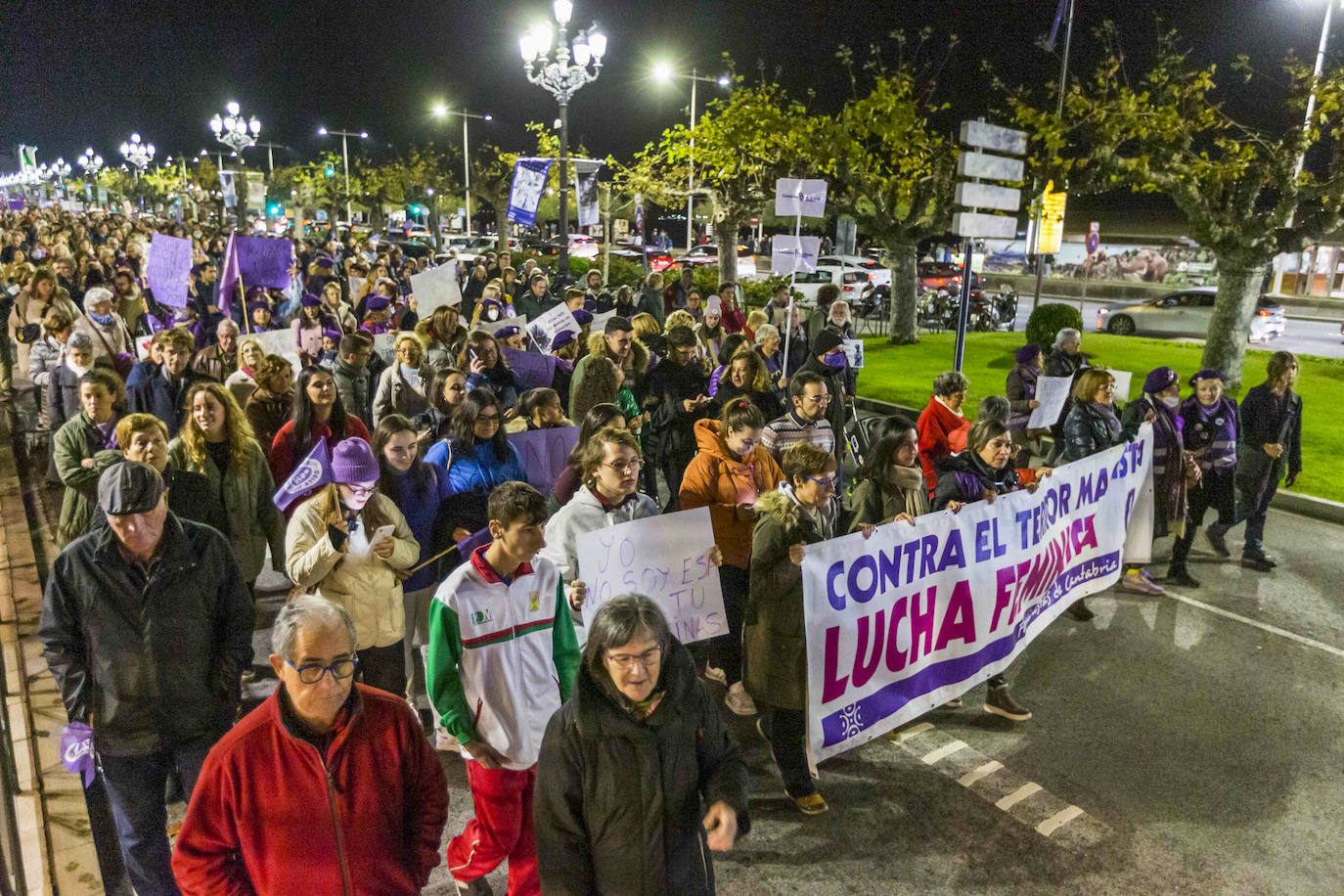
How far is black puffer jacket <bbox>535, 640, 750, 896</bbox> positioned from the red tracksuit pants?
0.83 metres

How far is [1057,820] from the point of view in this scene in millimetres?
4527

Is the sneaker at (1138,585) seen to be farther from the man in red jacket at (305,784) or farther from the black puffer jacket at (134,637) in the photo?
the black puffer jacket at (134,637)

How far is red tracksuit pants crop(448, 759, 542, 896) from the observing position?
3527 mm

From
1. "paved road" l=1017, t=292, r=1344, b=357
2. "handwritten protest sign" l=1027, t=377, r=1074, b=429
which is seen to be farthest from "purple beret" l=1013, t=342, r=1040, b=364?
"paved road" l=1017, t=292, r=1344, b=357

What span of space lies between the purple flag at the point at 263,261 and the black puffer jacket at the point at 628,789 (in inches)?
333

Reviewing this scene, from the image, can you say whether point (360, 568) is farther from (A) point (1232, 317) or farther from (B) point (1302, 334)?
(B) point (1302, 334)

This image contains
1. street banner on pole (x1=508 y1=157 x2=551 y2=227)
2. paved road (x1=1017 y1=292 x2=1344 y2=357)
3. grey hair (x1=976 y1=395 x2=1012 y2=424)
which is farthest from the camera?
paved road (x1=1017 y1=292 x2=1344 y2=357)

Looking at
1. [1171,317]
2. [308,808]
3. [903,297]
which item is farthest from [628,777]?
[1171,317]

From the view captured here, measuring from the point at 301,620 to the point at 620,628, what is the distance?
2.85ft

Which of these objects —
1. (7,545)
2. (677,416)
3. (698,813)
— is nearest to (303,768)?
(698,813)

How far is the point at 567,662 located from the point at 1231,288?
15.0m

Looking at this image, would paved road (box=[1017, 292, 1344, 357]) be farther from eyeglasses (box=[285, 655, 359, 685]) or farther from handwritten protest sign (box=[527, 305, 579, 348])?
eyeglasses (box=[285, 655, 359, 685])

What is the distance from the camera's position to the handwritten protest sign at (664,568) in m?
4.21

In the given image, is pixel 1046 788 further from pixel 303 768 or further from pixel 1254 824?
pixel 303 768
